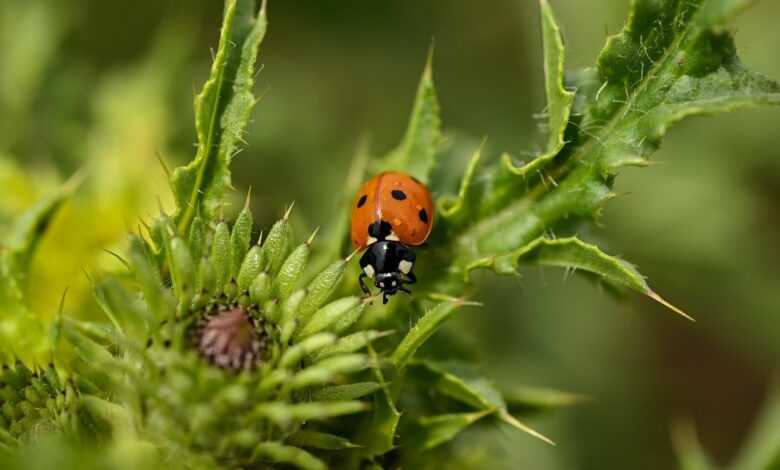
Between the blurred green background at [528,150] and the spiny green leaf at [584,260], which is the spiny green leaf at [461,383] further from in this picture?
the blurred green background at [528,150]

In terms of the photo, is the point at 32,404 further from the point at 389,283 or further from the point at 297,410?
the point at 389,283

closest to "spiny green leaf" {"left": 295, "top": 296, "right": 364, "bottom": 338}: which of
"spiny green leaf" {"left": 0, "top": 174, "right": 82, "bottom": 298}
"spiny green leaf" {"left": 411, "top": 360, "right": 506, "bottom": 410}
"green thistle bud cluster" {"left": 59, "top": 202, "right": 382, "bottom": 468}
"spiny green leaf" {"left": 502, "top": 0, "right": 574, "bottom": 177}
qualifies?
"green thistle bud cluster" {"left": 59, "top": 202, "right": 382, "bottom": 468}

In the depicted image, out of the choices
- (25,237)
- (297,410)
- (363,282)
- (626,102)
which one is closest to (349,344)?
(297,410)

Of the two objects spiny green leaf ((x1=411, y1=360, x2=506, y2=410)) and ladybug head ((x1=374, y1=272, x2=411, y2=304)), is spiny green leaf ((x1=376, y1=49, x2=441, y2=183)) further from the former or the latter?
spiny green leaf ((x1=411, y1=360, x2=506, y2=410))

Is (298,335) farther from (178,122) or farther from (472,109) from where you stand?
(472,109)

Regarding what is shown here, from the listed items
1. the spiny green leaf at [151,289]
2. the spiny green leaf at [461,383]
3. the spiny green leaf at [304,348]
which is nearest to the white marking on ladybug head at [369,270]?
the spiny green leaf at [461,383]
